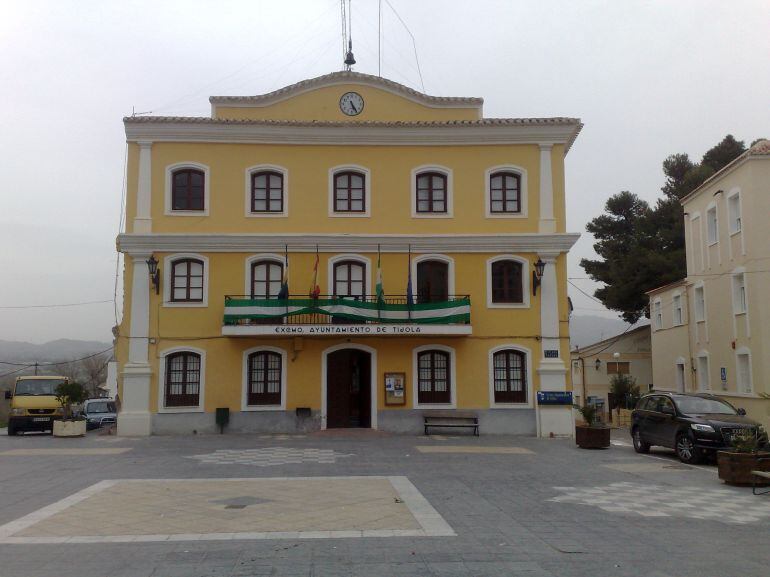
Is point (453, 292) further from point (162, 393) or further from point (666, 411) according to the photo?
point (162, 393)

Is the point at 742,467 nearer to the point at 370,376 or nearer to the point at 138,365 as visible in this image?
the point at 370,376

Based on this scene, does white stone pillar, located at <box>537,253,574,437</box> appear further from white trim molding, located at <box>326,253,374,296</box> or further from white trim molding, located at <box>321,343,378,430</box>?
white trim molding, located at <box>326,253,374,296</box>

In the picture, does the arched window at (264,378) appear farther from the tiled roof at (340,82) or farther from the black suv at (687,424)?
the black suv at (687,424)

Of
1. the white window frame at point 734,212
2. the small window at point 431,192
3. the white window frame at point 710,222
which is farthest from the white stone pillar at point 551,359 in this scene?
the white window frame at point 710,222

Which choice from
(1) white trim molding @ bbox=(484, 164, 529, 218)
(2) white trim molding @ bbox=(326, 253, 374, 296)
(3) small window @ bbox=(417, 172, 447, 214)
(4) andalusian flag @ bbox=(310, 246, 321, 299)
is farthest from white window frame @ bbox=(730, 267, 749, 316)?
(4) andalusian flag @ bbox=(310, 246, 321, 299)

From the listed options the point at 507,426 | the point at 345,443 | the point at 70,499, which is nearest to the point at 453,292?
the point at 507,426

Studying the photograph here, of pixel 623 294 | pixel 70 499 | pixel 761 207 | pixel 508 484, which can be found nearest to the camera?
pixel 70 499

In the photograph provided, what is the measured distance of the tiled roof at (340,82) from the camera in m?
24.1

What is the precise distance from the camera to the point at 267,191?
23.9m

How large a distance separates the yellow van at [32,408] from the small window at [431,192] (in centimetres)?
1361

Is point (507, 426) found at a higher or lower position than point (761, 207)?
lower

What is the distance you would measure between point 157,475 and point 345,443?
6.81 m

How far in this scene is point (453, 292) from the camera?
23531 millimetres

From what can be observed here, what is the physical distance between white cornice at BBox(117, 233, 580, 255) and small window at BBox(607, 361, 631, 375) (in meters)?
21.0
